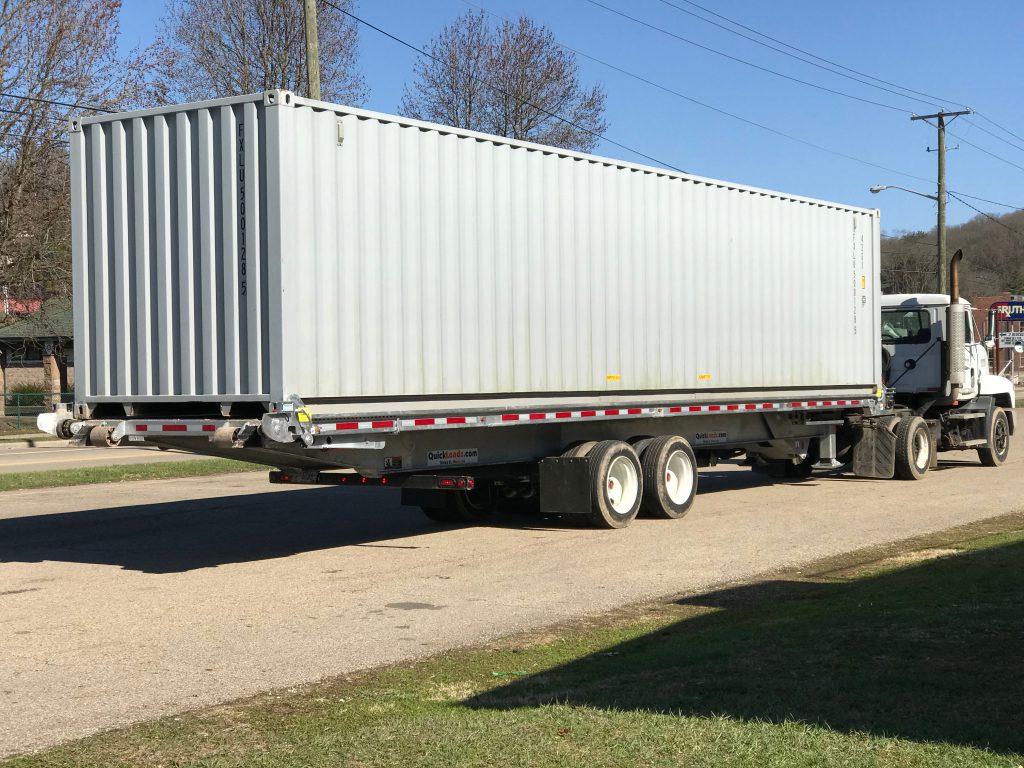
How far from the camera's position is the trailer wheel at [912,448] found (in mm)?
19703

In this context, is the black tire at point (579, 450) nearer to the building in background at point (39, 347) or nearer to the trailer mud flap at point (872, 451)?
the trailer mud flap at point (872, 451)

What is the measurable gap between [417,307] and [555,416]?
90.1 inches

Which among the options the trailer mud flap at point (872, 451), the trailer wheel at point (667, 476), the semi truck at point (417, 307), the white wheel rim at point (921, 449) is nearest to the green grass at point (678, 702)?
the semi truck at point (417, 307)

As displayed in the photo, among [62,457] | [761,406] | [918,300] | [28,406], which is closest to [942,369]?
[918,300]

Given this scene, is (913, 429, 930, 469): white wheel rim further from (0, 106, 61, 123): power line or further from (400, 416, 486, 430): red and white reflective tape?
(0, 106, 61, 123): power line

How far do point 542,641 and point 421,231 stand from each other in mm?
4803

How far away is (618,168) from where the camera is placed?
48.1 ft

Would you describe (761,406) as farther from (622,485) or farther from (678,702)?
(678,702)

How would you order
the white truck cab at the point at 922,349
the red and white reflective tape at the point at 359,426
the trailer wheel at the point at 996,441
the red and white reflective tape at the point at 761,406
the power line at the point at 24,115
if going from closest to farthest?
the red and white reflective tape at the point at 359,426 < the red and white reflective tape at the point at 761,406 < the white truck cab at the point at 922,349 < the trailer wheel at the point at 996,441 < the power line at the point at 24,115

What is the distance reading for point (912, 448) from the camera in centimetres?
1981

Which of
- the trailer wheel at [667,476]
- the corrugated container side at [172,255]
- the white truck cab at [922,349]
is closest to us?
the corrugated container side at [172,255]

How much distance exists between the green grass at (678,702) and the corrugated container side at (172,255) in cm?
414

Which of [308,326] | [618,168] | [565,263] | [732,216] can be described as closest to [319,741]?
[308,326]

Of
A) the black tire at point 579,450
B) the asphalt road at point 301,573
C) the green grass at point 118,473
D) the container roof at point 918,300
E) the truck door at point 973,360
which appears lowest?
the asphalt road at point 301,573
